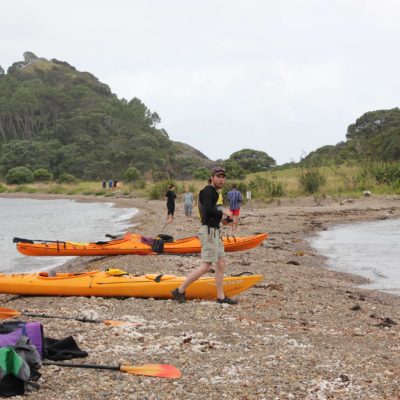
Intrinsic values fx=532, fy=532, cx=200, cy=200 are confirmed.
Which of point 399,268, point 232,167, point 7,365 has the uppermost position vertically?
point 232,167

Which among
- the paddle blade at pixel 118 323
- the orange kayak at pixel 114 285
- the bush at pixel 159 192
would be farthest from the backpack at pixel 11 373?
the bush at pixel 159 192

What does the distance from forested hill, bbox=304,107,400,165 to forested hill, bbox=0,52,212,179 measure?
2255cm

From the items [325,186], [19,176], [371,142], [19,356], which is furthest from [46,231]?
[19,176]

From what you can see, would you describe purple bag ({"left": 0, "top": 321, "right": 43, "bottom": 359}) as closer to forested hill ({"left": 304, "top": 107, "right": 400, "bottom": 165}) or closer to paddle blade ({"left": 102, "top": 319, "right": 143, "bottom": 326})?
paddle blade ({"left": 102, "top": 319, "right": 143, "bottom": 326})

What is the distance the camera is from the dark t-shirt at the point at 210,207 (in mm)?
6527

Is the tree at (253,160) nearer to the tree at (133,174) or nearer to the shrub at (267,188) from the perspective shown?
the tree at (133,174)

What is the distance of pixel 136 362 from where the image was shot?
15.8ft

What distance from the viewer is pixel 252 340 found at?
5.55m

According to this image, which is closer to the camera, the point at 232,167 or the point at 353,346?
the point at 353,346

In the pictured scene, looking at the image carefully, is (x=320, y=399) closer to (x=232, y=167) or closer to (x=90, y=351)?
(x=90, y=351)

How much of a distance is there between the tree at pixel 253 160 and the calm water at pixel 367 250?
1211 inches

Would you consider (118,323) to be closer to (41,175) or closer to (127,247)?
(127,247)

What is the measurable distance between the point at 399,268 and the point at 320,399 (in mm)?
8028

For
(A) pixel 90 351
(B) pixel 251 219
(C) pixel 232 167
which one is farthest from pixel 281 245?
(C) pixel 232 167
